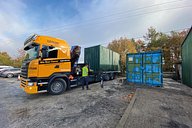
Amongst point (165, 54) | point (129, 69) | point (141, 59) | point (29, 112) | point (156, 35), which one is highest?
point (156, 35)

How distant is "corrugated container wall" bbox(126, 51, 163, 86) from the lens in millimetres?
7553

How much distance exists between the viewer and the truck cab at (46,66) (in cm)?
538

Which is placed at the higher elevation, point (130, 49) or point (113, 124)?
point (130, 49)

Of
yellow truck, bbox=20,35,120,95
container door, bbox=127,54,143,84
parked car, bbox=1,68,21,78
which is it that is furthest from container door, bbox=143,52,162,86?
parked car, bbox=1,68,21,78

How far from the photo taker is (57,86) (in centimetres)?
620

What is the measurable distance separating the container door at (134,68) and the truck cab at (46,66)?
487cm

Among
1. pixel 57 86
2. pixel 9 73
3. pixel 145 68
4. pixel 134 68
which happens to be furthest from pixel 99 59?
pixel 9 73

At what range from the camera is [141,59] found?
27.3ft

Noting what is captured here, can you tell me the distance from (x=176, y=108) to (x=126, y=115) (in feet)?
7.05

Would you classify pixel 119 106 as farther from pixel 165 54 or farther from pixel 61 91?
pixel 165 54

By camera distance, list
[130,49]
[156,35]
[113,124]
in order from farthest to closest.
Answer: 1. [156,35]
2. [130,49]
3. [113,124]

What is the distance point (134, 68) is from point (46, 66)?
6.33 m

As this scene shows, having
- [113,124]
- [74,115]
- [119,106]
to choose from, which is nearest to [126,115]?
[113,124]

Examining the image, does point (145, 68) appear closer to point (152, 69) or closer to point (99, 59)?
point (152, 69)
